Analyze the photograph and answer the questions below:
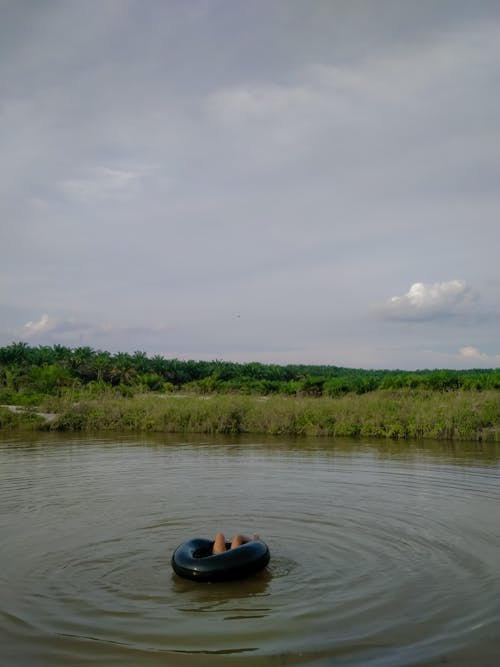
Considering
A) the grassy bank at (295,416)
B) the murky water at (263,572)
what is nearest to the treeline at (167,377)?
the grassy bank at (295,416)

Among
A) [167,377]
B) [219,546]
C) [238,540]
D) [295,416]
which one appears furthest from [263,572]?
[167,377]

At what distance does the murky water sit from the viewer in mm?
6098

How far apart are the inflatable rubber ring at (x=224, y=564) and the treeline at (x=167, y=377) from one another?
85.2 feet

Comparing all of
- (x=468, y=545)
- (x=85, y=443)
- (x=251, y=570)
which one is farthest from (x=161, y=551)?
(x=85, y=443)

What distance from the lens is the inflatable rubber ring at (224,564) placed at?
781 centimetres

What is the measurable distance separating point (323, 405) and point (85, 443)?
10.4 metres

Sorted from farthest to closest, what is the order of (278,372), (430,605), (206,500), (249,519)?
1. (278,372)
2. (206,500)
3. (249,519)
4. (430,605)

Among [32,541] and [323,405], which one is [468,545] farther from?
[323,405]

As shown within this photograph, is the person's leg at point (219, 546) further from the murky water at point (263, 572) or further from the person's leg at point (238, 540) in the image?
the murky water at point (263, 572)

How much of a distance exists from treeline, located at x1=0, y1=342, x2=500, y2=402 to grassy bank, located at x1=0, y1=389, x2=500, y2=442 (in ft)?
22.1

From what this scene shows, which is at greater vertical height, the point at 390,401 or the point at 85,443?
the point at 390,401

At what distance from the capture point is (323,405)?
27.8 m

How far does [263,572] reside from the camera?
27.2ft

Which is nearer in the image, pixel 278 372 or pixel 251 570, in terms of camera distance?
pixel 251 570
